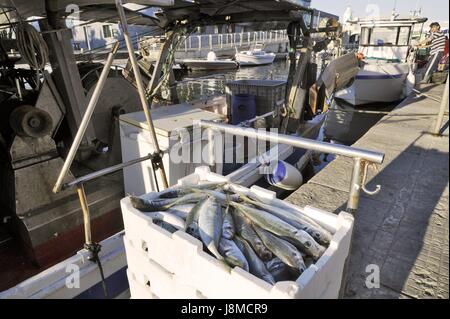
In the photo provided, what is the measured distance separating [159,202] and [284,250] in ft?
3.37

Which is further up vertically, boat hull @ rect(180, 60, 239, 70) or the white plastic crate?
the white plastic crate

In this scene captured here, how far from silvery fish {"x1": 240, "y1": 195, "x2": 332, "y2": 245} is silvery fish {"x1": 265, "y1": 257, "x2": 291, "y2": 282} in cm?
33

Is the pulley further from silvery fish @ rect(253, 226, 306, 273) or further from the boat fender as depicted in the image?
silvery fish @ rect(253, 226, 306, 273)

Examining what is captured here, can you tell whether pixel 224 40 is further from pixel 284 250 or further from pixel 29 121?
pixel 284 250

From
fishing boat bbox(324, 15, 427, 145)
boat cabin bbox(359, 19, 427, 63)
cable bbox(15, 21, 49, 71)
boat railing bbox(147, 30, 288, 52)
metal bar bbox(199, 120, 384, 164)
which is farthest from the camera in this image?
boat railing bbox(147, 30, 288, 52)

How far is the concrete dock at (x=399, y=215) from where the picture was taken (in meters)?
2.62

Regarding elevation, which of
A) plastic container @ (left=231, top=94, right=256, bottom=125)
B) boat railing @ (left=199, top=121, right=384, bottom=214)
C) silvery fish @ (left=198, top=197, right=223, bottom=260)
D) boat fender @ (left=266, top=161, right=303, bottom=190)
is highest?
boat railing @ (left=199, top=121, right=384, bottom=214)

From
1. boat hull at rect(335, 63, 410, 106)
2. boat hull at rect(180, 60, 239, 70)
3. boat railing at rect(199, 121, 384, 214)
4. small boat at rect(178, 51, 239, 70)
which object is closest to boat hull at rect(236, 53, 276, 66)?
small boat at rect(178, 51, 239, 70)

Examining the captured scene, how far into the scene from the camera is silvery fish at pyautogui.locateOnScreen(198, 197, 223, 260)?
1.75 m

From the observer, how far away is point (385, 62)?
617 inches

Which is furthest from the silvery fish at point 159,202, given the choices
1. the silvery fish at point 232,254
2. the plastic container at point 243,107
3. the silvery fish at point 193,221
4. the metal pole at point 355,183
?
the plastic container at point 243,107

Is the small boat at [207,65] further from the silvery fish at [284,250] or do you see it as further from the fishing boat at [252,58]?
the silvery fish at [284,250]

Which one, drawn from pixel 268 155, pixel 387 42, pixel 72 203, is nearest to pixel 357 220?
pixel 268 155
